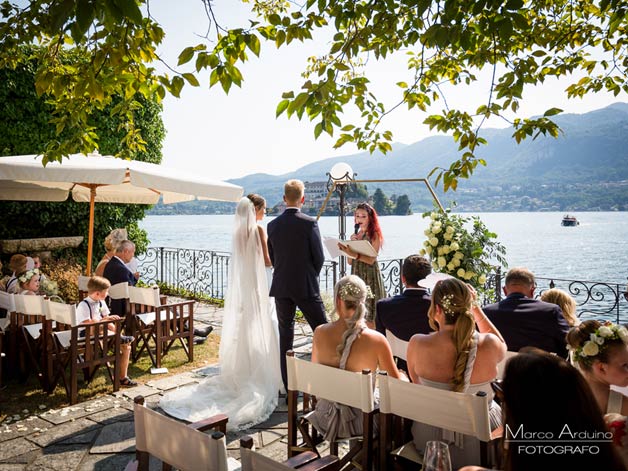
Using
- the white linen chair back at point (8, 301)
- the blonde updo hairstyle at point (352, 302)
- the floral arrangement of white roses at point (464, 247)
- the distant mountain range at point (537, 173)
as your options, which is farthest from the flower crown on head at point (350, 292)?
the distant mountain range at point (537, 173)

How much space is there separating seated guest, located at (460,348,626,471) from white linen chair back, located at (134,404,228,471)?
1047 mm

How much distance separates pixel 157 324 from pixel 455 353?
431cm

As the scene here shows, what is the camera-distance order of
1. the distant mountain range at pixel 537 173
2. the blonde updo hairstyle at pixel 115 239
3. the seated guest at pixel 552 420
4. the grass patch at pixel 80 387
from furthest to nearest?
1. the distant mountain range at pixel 537 173
2. the blonde updo hairstyle at pixel 115 239
3. the grass patch at pixel 80 387
4. the seated guest at pixel 552 420

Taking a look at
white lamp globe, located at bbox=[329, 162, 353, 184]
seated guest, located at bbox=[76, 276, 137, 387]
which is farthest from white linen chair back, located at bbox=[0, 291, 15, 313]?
white lamp globe, located at bbox=[329, 162, 353, 184]

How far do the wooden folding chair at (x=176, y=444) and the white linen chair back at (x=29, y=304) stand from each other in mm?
3464

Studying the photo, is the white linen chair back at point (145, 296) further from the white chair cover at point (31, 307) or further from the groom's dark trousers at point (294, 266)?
the groom's dark trousers at point (294, 266)

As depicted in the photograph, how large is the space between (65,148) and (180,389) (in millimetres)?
2771

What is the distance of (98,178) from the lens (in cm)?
593

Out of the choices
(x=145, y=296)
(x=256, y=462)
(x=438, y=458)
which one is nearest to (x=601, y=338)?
(x=438, y=458)

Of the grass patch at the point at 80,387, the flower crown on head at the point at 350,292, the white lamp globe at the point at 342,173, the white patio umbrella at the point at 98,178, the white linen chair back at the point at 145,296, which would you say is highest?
the white lamp globe at the point at 342,173

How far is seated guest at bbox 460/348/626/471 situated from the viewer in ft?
4.89

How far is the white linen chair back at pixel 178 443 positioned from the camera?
71.9 inches

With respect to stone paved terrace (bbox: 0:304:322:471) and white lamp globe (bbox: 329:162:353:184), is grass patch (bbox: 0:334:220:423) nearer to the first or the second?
stone paved terrace (bbox: 0:304:322:471)

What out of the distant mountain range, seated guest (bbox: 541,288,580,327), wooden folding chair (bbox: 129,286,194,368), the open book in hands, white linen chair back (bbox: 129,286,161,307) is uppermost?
the distant mountain range
